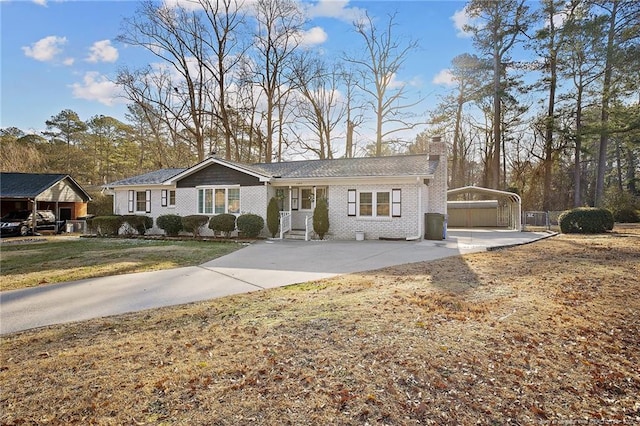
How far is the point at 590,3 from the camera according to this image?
21234 millimetres

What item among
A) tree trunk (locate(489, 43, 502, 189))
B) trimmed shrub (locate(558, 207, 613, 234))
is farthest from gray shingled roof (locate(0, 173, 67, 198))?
tree trunk (locate(489, 43, 502, 189))

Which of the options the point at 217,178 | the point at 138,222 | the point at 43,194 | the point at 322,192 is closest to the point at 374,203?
the point at 322,192

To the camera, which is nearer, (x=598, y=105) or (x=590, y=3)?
(x=590, y=3)

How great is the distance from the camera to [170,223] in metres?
17.4

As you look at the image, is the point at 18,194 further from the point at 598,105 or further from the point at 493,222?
the point at 598,105

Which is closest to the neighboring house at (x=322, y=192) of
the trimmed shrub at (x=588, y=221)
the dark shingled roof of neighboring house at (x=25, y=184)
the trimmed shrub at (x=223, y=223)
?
the trimmed shrub at (x=223, y=223)

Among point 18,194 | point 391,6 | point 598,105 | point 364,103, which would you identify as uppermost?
point 391,6

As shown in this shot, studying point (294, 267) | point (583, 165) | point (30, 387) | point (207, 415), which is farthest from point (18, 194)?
point (583, 165)

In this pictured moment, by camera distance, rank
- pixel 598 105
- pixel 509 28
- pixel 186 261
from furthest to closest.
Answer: pixel 509 28
pixel 598 105
pixel 186 261

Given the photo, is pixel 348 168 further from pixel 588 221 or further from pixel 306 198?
pixel 588 221

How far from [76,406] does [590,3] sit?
30327 millimetres

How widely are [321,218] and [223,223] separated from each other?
474 centimetres

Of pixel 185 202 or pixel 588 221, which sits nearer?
pixel 588 221

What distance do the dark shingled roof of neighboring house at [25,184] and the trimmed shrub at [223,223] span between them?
14.6 metres
